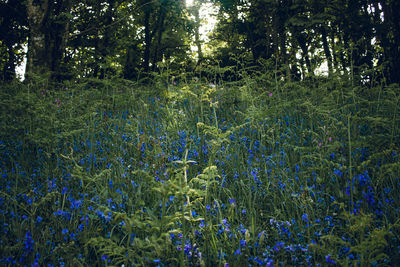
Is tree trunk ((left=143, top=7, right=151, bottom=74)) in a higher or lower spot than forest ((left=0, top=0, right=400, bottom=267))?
higher

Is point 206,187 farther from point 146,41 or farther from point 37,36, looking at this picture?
point 146,41

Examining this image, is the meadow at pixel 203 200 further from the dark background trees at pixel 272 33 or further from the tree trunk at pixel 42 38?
the tree trunk at pixel 42 38

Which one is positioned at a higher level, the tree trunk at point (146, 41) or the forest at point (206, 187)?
the tree trunk at point (146, 41)

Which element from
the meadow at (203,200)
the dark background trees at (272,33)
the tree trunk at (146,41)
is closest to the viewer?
the meadow at (203,200)

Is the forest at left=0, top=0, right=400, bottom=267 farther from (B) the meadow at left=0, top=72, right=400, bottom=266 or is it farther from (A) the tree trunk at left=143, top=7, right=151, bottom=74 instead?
(A) the tree trunk at left=143, top=7, right=151, bottom=74

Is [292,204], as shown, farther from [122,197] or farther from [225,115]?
[225,115]

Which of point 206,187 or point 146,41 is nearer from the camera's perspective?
point 206,187

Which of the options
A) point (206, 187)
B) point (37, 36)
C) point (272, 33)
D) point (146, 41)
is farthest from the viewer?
point (146, 41)

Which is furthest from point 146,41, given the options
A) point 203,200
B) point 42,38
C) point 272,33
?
point 203,200

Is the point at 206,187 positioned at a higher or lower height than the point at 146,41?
lower

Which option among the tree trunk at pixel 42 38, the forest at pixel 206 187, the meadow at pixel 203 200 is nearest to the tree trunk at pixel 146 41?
the tree trunk at pixel 42 38

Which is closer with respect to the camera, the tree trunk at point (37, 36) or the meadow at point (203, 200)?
the meadow at point (203, 200)

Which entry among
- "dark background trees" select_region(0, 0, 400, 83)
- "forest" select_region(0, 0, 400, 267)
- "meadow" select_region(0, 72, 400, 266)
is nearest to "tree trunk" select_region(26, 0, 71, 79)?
"dark background trees" select_region(0, 0, 400, 83)

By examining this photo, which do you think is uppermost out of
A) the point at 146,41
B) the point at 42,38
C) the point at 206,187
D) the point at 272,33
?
the point at 146,41
